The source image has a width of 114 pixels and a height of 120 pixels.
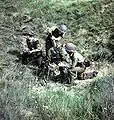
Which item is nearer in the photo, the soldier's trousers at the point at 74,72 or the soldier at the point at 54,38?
the soldier's trousers at the point at 74,72

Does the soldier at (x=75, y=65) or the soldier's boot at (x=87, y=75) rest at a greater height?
the soldier at (x=75, y=65)

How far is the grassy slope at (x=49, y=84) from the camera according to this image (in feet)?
18.8

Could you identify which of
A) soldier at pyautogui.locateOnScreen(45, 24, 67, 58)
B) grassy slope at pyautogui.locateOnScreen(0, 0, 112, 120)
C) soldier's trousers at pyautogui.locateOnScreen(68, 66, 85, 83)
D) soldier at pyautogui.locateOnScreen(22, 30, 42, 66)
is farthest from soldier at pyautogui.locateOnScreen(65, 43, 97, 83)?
soldier at pyautogui.locateOnScreen(22, 30, 42, 66)

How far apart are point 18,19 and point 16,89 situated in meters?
5.05

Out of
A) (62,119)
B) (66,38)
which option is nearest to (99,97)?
(62,119)

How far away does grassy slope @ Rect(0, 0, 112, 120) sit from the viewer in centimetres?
573

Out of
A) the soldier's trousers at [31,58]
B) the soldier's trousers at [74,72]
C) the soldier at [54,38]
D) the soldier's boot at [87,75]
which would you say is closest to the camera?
the soldier's trousers at [74,72]

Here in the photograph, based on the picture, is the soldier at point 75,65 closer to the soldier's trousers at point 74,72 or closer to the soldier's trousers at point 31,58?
the soldier's trousers at point 74,72

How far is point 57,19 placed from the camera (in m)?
10.8

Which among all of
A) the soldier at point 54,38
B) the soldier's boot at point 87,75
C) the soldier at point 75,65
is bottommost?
the soldier's boot at point 87,75

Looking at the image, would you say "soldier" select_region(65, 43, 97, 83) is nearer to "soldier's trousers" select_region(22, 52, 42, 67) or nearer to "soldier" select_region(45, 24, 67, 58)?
"soldier" select_region(45, 24, 67, 58)

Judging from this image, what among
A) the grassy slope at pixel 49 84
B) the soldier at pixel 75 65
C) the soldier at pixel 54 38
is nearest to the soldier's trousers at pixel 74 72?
the soldier at pixel 75 65

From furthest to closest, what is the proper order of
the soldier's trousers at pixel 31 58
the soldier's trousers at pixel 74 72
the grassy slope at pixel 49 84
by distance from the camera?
the soldier's trousers at pixel 31 58 < the soldier's trousers at pixel 74 72 < the grassy slope at pixel 49 84

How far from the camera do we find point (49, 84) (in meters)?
8.08
